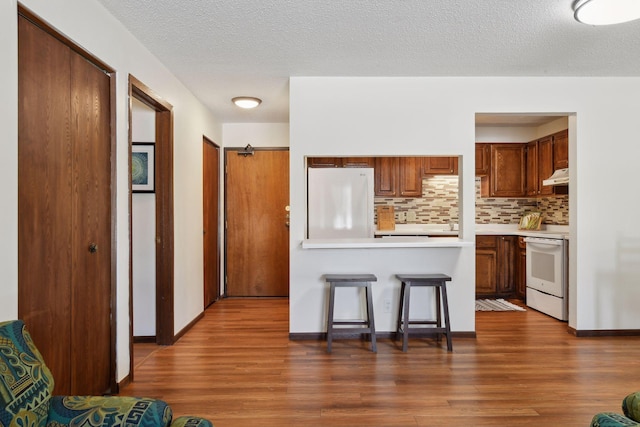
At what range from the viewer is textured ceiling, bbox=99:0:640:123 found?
2.34 meters

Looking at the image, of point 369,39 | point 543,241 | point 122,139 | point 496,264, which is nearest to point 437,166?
point 496,264

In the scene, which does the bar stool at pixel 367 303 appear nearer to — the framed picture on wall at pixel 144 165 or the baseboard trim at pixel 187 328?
the baseboard trim at pixel 187 328

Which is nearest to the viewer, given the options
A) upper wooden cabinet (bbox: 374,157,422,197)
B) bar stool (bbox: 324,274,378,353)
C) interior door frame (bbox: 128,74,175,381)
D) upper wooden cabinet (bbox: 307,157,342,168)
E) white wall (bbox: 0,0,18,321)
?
white wall (bbox: 0,0,18,321)

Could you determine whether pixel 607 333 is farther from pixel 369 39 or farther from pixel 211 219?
pixel 211 219

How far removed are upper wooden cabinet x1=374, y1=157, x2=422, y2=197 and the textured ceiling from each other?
1.84 m

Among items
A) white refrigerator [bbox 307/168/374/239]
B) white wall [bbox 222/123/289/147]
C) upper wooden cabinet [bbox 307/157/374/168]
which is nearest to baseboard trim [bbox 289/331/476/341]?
white refrigerator [bbox 307/168/374/239]

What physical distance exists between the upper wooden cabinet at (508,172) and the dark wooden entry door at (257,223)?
2821 mm

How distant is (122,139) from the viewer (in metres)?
2.57

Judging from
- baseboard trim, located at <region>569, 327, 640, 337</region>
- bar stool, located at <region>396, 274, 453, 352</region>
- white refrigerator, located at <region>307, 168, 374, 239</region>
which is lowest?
baseboard trim, located at <region>569, 327, 640, 337</region>

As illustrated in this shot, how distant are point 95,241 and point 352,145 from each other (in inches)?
86.3

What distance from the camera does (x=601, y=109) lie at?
3.61 meters

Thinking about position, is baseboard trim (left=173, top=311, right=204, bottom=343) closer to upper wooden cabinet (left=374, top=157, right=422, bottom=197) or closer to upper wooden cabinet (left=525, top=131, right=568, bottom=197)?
upper wooden cabinet (left=374, top=157, right=422, bottom=197)

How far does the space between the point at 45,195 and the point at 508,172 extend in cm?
522

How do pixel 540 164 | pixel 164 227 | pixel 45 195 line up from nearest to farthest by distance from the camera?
pixel 45 195
pixel 164 227
pixel 540 164
